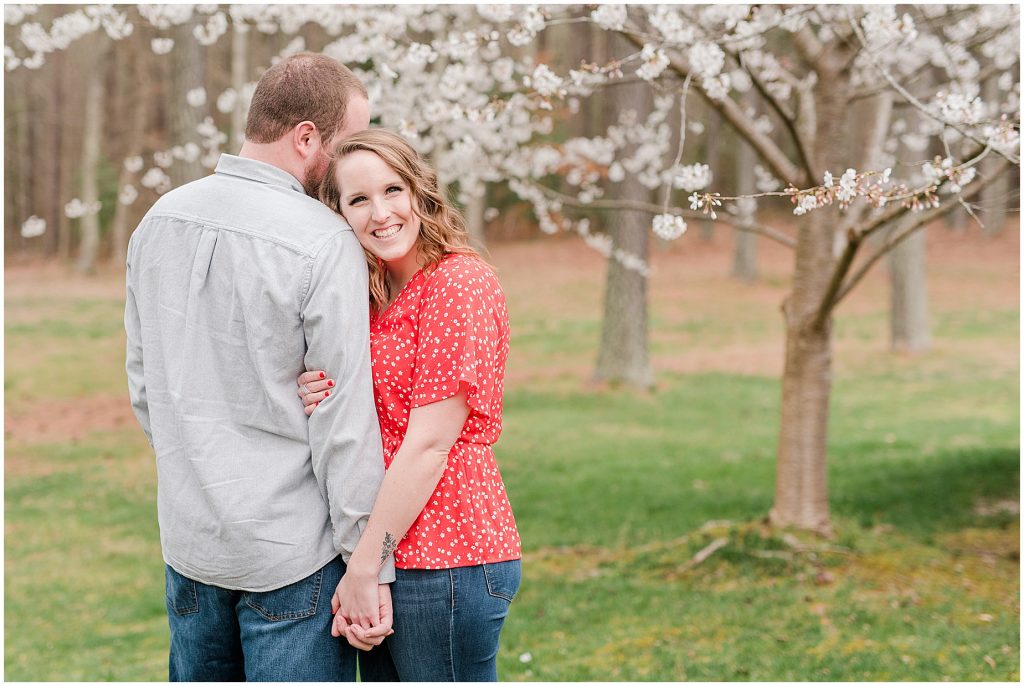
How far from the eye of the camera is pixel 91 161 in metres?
24.0

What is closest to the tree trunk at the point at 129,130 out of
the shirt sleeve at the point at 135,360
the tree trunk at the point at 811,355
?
the tree trunk at the point at 811,355

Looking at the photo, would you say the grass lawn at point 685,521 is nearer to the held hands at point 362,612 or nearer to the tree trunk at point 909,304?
the tree trunk at point 909,304

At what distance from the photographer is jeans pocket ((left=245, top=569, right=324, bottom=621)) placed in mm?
2059

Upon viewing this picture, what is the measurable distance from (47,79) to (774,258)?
20.2m

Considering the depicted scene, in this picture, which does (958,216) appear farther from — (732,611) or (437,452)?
(437,452)

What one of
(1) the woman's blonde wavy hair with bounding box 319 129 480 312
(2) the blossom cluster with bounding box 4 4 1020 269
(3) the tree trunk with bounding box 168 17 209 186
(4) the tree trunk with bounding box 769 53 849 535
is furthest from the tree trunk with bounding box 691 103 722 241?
(1) the woman's blonde wavy hair with bounding box 319 129 480 312

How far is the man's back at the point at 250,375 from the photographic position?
2008mm

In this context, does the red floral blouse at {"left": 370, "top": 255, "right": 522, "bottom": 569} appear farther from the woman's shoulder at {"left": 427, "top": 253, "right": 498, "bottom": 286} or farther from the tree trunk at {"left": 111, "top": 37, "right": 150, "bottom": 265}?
the tree trunk at {"left": 111, "top": 37, "right": 150, "bottom": 265}

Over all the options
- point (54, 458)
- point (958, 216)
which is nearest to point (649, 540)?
point (54, 458)

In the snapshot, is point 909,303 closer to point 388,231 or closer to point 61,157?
point 388,231

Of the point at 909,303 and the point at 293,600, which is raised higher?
the point at 909,303

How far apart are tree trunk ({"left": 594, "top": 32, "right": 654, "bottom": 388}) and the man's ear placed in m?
9.90

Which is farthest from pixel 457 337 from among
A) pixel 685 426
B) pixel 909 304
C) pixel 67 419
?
pixel 909 304

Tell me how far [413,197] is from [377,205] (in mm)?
90
